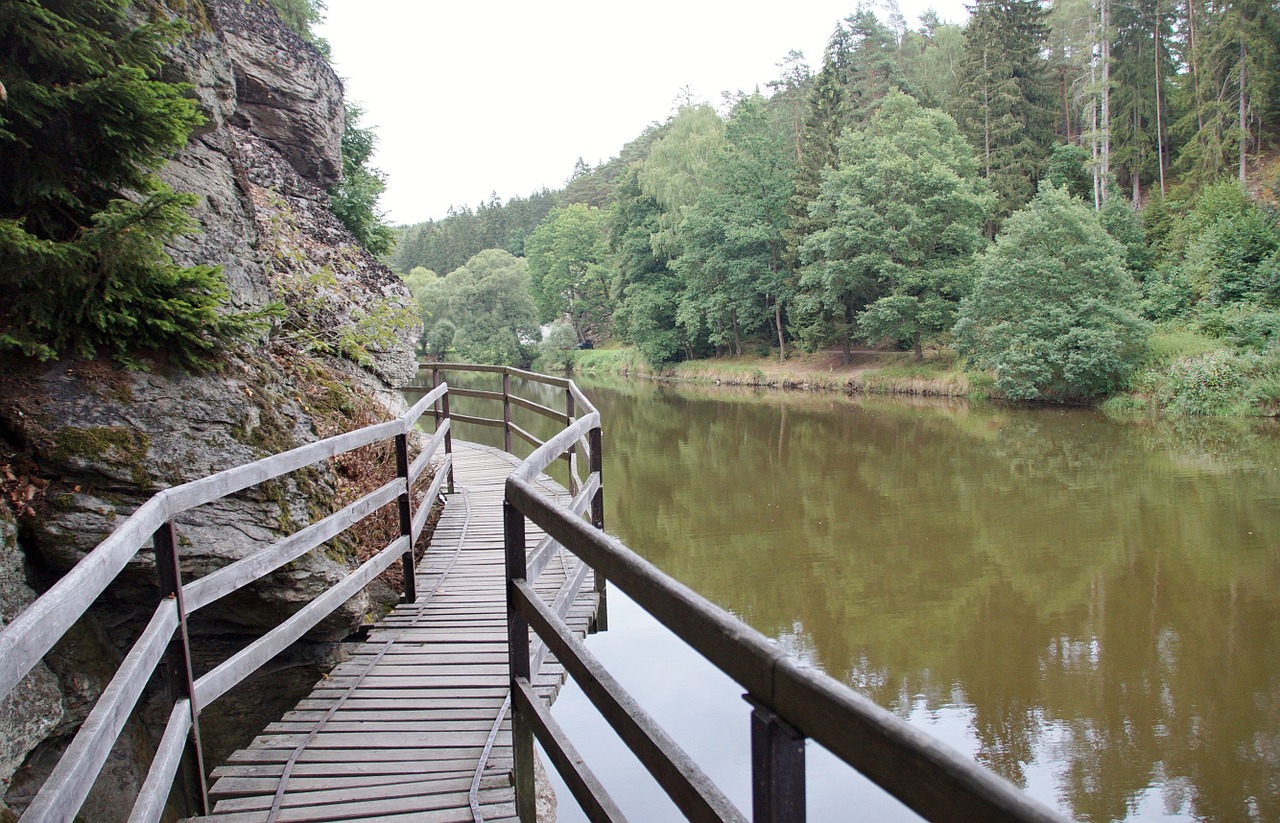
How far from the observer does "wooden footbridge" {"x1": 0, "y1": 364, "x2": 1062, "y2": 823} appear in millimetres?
1038

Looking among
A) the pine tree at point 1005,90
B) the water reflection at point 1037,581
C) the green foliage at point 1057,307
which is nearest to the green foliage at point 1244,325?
the green foliage at point 1057,307

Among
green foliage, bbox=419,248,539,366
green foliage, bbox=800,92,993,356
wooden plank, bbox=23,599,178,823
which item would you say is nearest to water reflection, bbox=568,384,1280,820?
wooden plank, bbox=23,599,178,823

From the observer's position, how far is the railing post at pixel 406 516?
458 centimetres

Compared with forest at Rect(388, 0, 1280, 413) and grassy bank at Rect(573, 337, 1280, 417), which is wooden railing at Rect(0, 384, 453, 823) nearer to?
grassy bank at Rect(573, 337, 1280, 417)

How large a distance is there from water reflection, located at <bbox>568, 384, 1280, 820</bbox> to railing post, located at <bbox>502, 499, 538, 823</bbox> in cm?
399

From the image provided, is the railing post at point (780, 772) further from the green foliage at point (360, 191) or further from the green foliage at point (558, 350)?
the green foliage at point (558, 350)

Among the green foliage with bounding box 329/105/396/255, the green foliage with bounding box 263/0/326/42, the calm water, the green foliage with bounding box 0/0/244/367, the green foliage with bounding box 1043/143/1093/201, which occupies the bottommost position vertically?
the calm water

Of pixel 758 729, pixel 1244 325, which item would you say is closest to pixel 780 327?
pixel 1244 325

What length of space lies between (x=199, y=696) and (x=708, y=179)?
3688cm

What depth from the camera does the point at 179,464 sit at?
3.64 meters

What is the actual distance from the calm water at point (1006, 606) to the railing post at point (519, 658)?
9.73ft

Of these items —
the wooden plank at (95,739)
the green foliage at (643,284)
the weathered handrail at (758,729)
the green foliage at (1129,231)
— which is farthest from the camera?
the green foliage at (643,284)

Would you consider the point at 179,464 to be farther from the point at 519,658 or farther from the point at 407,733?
the point at 519,658

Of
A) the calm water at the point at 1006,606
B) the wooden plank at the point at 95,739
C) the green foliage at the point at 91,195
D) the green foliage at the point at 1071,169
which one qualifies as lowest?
the calm water at the point at 1006,606
